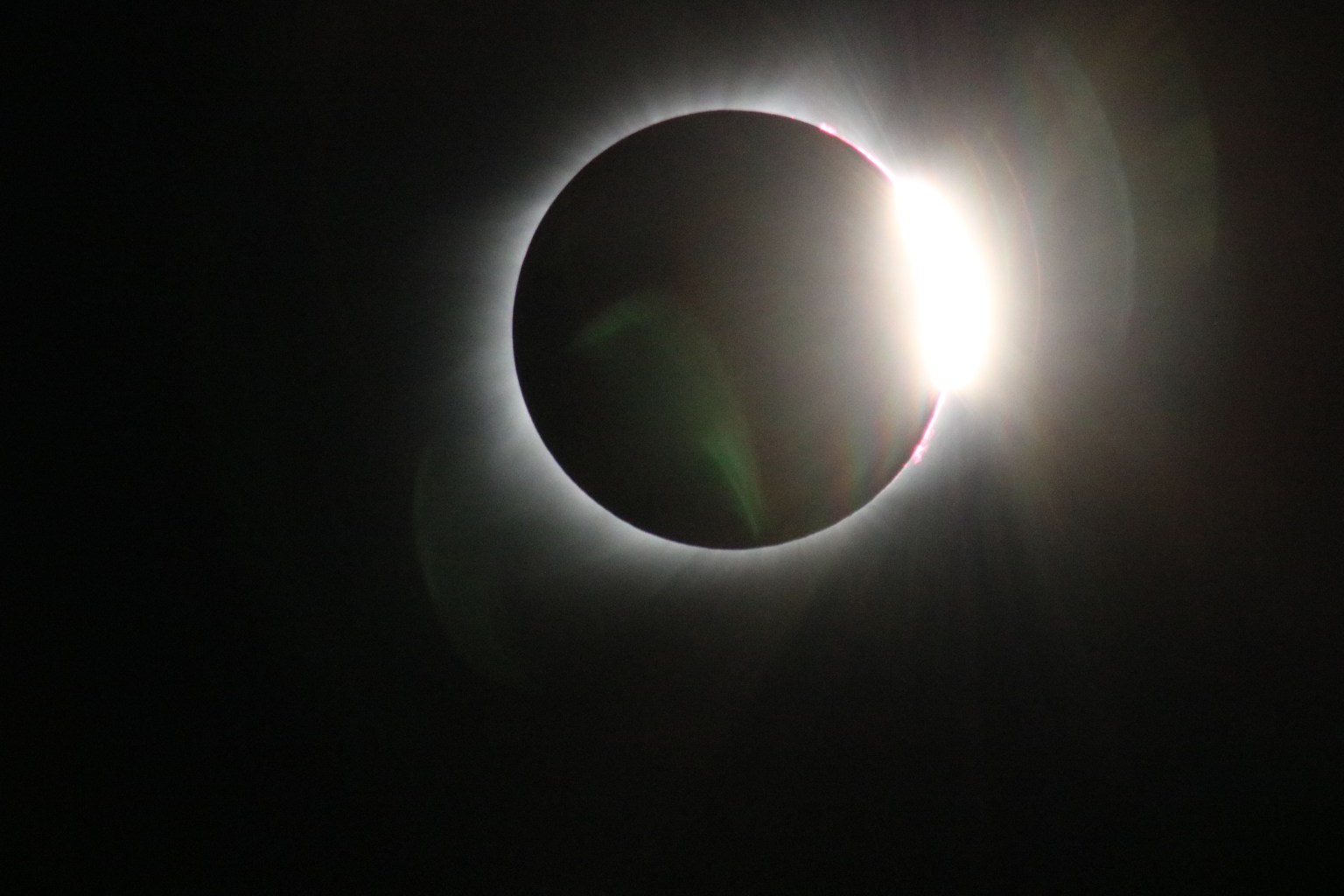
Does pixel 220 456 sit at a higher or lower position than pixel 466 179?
lower

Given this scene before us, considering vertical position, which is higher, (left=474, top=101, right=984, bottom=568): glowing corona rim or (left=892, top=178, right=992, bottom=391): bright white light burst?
(left=892, top=178, right=992, bottom=391): bright white light burst

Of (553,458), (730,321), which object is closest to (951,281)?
(730,321)

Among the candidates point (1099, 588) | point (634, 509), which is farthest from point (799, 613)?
point (1099, 588)

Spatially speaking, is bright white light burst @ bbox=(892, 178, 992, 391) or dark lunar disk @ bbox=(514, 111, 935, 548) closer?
dark lunar disk @ bbox=(514, 111, 935, 548)

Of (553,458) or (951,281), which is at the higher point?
(951,281)

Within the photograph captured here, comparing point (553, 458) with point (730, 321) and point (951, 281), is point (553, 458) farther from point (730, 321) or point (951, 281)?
point (951, 281)

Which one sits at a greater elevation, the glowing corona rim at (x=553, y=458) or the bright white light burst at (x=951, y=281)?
the bright white light burst at (x=951, y=281)

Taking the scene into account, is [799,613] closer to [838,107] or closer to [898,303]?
[898,303]

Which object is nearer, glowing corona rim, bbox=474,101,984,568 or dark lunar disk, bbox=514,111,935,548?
dark lunar disk, bbox=514,111,935,548
